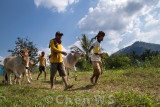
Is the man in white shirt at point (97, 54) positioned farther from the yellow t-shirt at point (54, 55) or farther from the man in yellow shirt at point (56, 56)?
the yellow t-shirt at point (54, 55)

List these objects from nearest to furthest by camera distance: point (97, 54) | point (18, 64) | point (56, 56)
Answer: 1. point (56, 56)
2. point (97, 54)
3. point (18, 64)

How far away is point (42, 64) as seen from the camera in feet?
26.4

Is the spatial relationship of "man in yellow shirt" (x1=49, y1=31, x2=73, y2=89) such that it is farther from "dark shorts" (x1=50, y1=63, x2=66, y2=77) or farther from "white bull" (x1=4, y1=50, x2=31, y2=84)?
"white bull" (x1=4, y1=50, x2=31, y2=84)

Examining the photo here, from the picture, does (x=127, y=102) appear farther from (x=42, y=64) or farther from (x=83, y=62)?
(x=83, y=62)

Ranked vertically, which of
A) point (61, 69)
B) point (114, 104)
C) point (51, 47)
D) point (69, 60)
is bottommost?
point (114, 104)

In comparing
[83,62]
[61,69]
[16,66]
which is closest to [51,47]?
[61,69]

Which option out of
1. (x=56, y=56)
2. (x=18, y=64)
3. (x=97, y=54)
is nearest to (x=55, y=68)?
(x=56, y=56)

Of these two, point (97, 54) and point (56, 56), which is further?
point (97, 54)

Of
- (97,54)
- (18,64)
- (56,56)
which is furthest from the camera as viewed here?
(18,64)

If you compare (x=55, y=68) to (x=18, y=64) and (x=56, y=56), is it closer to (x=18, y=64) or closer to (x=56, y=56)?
(x=56, y=56)

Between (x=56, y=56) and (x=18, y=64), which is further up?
(x=56, y=56)

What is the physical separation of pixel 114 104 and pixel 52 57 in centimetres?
286

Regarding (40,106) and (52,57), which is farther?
(52,57)

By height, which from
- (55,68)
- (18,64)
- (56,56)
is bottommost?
(55,68)
